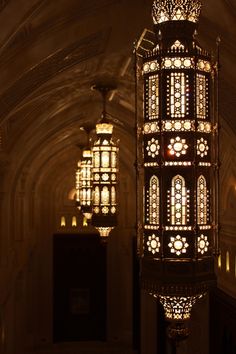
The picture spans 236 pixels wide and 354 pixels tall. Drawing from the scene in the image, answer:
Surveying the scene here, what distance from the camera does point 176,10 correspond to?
520 centimetres

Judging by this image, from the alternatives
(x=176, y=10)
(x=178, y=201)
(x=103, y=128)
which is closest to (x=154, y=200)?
(x=178, y=201)

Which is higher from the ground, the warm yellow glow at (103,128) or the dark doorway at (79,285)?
the warm yellow glow at (103,128)

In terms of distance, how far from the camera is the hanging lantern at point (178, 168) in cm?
502

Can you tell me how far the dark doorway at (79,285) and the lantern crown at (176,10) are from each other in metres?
20.3

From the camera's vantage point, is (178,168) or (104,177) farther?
(104,177)

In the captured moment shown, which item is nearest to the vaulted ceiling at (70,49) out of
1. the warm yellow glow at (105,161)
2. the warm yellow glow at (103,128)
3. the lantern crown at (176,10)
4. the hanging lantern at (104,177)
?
the warm yellow glow at (103,128)

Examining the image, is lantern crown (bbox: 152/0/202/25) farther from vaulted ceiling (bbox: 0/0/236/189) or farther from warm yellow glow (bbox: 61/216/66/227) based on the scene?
warm yellow glow (bbox: 61/216/66/227)

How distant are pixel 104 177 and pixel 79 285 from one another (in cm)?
1498

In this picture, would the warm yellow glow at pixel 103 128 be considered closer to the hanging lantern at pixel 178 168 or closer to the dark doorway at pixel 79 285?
the hanging lantern at pixel 178 168

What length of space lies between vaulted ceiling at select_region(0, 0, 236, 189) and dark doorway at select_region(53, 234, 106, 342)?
37.9 ft

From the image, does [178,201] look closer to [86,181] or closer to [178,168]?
[178,168]

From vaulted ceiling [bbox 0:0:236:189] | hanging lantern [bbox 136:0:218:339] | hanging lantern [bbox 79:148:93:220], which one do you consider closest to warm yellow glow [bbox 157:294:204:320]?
hanging lantern [bbox 136:0:218:339]

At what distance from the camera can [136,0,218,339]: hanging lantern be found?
5020 millimetres

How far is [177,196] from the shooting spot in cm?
504
